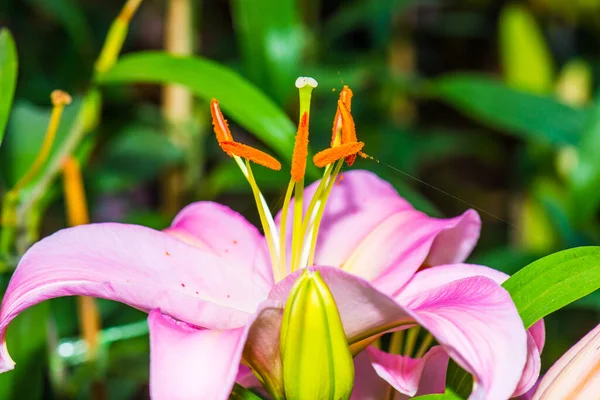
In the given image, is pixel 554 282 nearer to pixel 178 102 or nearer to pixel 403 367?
pixel 403 367

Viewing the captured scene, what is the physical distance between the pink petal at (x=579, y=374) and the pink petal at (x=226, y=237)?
10cm

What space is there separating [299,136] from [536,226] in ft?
1.95

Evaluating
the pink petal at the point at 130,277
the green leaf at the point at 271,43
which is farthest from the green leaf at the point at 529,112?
the pink petal at the point at 130,277

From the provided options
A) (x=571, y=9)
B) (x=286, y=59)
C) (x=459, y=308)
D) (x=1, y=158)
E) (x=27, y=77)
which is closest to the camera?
(x=459, y=308)

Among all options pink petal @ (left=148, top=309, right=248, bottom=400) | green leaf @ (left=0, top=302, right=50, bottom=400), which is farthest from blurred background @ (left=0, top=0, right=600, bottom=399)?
pink petal @ (left=148, top=309, right=248, bottom=400)

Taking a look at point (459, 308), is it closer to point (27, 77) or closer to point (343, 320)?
point (343, 320)

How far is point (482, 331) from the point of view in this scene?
22 cm

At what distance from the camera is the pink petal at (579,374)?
0.79 ft

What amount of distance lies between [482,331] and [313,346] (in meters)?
0.05

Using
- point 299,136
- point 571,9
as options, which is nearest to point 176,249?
point 299,136

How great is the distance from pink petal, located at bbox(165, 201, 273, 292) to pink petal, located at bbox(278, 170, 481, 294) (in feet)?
0.06

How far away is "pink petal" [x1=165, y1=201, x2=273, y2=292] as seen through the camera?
0.30 metres

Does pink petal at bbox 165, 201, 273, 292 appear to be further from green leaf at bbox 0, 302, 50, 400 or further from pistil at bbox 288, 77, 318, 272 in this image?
green leaf at bbox 0, 302, 50, 400

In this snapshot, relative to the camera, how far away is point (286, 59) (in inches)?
24.7
